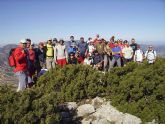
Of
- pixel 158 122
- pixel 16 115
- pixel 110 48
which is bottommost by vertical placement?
pixel 158 122

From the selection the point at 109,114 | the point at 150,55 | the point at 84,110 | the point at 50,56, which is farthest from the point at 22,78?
the point at 150,55

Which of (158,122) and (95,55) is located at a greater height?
(95,55)

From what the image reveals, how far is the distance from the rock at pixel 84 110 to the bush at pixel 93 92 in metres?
0.91

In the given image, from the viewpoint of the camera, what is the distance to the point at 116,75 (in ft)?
44.8

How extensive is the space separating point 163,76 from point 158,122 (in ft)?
10.0

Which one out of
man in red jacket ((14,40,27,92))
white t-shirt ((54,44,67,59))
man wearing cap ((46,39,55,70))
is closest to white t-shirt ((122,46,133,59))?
white t-shirt ((54,44,67,59))

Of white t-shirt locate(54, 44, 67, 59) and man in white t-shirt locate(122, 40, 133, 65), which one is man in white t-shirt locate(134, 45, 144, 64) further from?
white t-shirt locate(54, 44, 67, 59)

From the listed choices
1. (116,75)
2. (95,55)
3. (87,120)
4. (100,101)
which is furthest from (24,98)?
(95,55)

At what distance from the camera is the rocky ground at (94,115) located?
10.8m

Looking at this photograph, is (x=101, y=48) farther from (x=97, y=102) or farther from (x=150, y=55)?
(x=97, y=102)

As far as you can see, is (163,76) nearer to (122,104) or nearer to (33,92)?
(122,104)

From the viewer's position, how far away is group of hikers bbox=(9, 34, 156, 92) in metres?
15.9

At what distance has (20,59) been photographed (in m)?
11.8

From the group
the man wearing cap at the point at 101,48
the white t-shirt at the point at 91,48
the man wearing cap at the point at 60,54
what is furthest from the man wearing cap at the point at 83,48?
the man wearing cap at the point at 60,54
